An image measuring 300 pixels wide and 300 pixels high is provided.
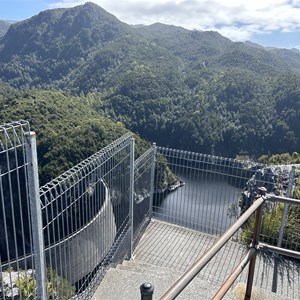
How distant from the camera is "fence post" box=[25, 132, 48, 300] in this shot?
2.15 m

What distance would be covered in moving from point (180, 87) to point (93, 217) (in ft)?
214

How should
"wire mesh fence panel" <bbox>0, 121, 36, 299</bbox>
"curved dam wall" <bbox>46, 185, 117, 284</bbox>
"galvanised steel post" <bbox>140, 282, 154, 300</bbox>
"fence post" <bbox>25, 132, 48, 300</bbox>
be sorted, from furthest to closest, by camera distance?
1. "curved dam wall" <bbox>46, 185, 117, 284</bbox>
2. "fence post" <bbox>25, 132, 48, 300</bbox>
3. "wire mesh fence panel" <bbox>0, 121, 36, 299</bbox>
4. "galvanised steel post" <bbox>140, 282, 154, 300</bbox>

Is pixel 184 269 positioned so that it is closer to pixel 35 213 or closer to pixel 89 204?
pixel 89 204

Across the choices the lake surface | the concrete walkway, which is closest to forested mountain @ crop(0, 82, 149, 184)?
the lake surface

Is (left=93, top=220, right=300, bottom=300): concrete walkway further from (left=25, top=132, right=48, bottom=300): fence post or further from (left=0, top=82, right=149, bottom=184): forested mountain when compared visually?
(left=0, top=82, right=149, bottom=184): forested mountain

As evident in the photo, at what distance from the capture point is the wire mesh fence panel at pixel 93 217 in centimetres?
338

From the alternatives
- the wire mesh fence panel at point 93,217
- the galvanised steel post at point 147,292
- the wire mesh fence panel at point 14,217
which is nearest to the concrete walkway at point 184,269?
the wire mesh fence panel at point 93,217

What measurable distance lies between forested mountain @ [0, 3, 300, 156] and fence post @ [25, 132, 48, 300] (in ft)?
161

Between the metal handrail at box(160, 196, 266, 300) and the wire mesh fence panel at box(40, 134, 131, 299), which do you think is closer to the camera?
the metal handrail at box(160, 196, 266, 300)

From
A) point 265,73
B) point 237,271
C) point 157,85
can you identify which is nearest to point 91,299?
point 237,271

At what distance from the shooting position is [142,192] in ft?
19.3

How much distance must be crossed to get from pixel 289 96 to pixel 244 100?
6950 mm

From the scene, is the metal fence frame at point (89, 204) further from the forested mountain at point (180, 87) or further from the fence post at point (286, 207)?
the forested mountain at point (180, 87)

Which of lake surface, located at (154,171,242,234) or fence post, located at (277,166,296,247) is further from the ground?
fence post, located at (277,166,296,247)
